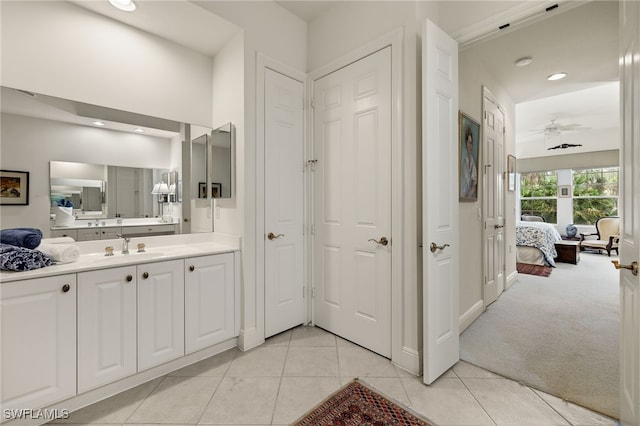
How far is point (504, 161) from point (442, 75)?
8.87 ft

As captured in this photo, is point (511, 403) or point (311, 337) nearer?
point (511, 403)

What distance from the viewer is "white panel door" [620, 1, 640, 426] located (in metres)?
1.21

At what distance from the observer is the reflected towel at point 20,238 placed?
1.58 metres

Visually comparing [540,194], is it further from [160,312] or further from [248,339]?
[160,312]

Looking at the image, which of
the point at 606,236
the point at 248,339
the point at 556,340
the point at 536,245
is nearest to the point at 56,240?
the point at 248,339

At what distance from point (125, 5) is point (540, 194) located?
399 inches

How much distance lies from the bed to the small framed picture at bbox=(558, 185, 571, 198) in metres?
2.82

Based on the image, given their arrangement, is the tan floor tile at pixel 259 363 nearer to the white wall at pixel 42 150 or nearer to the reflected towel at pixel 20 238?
the reflected towel at pixel 20 238

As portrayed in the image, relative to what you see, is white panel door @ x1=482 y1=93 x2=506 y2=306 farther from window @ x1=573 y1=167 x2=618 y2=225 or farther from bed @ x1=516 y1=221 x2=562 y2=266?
window @ x1=573 y1=167 x2=618 y2=225

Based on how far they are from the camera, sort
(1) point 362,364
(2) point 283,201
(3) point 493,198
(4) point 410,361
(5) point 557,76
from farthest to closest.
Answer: (5) point 557,76 < (3) point 493,198 < (2) point 283,201 < (1) point 362,364 < (4) point 410,361

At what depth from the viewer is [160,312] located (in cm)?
191

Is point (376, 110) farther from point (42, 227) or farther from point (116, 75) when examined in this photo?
point (42, 227)

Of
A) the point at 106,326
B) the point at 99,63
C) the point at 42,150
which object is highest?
the point at 99,63

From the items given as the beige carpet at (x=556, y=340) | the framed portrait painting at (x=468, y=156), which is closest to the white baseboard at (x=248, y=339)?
the beige carpet at (x=556, y=340)
